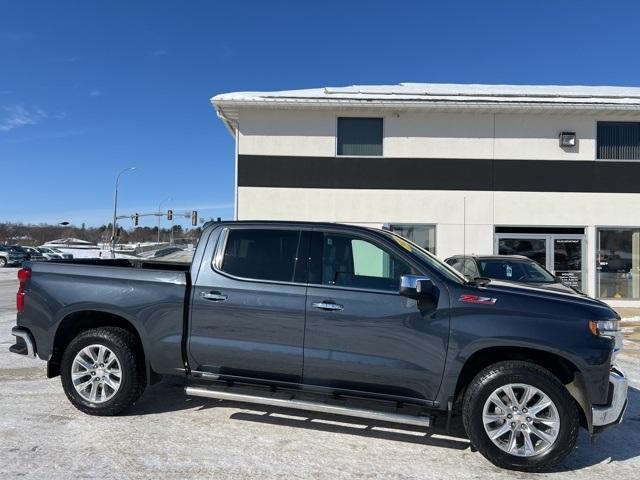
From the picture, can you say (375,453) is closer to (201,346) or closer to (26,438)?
(201,346)

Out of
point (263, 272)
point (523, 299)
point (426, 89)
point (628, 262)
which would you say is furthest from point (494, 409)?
point (426, 89)

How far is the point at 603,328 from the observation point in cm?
399

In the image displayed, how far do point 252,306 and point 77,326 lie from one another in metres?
1.98

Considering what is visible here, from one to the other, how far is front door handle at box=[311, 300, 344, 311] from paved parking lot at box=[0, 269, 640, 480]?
1.16m

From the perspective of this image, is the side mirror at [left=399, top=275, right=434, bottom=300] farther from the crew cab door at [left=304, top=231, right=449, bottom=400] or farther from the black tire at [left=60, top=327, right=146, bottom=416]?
the black tire at [left=60, top=327, right=146, bottom=416]

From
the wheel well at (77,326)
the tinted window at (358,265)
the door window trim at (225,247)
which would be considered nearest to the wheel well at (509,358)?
the tinted window at (358,265)

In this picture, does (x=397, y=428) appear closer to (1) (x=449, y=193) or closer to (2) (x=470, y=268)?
(2) (x=470, y=268)

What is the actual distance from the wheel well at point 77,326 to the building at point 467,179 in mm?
9460

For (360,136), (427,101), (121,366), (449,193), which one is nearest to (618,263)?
(449,193)

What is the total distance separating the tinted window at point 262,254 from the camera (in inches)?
183

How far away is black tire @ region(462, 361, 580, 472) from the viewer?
391 centimetres

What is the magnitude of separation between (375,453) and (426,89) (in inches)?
576

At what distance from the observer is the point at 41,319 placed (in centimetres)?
505

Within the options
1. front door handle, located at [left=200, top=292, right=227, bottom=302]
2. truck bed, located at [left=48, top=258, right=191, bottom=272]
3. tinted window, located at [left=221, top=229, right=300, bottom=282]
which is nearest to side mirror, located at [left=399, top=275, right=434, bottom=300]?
tinted window, located at [left=221, top=229, right=300, bottom=282]
